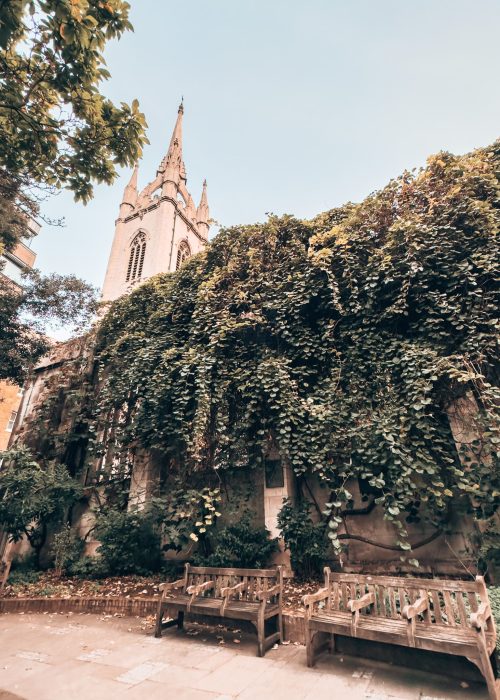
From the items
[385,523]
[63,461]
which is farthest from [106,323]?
Answer: [385,523]

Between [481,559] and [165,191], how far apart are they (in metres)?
34.6

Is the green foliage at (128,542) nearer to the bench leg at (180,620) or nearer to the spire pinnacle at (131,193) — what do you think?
the bench leg at (180,620)

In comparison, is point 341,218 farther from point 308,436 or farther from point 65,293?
point 65,293

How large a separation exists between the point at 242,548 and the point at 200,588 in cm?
219

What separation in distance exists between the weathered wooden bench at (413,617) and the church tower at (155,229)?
2612 cm

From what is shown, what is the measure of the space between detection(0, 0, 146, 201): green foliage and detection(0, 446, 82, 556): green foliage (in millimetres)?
8003

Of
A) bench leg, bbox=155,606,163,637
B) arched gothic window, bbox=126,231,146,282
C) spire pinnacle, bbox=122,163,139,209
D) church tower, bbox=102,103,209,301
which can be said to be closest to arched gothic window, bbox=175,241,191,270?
church tower, bbox=102,103,209,301

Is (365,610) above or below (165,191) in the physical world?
below

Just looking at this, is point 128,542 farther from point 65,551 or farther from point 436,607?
point 436,607

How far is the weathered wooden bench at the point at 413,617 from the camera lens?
3.46m

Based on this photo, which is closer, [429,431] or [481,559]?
[481,559]

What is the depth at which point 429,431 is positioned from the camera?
6.77m

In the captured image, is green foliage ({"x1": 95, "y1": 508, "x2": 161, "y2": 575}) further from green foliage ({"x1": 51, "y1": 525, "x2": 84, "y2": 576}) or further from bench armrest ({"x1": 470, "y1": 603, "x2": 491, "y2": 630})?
bench armrest ({"x1": 470, "y1": 603, "x2": 491, "y2": 630})

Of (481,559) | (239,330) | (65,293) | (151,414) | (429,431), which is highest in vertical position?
(65,293)
